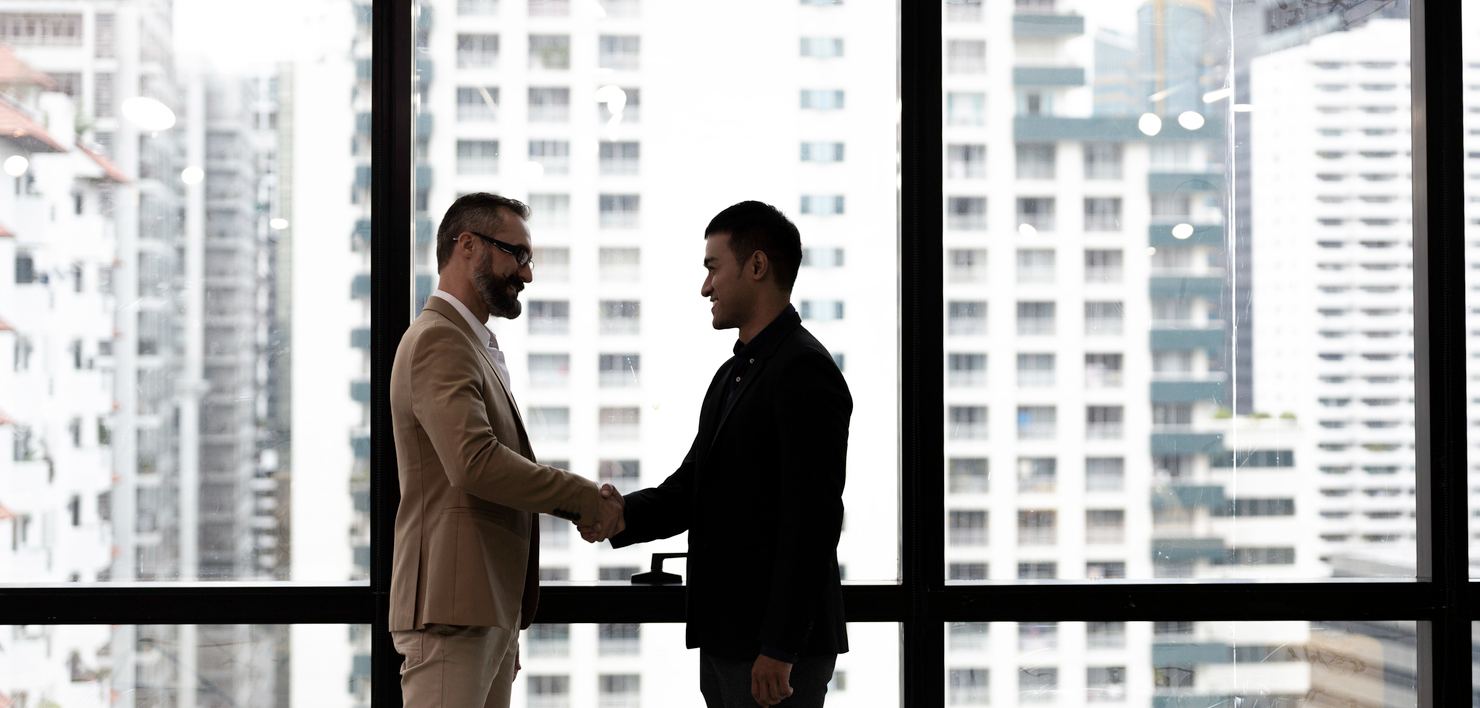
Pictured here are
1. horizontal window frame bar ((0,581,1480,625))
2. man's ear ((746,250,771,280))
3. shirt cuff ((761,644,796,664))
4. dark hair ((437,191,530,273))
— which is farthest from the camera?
horizontal window frame bar ((0,581,1480,625))

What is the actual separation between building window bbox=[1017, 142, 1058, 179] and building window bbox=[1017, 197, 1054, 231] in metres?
0.06

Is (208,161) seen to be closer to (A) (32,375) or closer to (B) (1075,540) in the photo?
(A) (32,375)

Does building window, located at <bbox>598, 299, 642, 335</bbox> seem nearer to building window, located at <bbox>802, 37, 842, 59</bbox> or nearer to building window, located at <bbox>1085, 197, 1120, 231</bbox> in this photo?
building window, located at <bbox>802, 37, 842, 59</bbox>

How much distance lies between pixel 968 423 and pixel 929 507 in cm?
24

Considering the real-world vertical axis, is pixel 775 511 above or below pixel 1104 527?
above

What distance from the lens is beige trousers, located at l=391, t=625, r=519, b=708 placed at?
7.18 ft

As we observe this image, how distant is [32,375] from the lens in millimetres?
2803

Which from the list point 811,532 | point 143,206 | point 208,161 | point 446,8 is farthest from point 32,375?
point 811,532

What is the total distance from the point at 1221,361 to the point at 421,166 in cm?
208

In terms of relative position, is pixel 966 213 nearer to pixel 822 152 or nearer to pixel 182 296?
pixel 822 152

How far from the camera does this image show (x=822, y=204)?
2.90m

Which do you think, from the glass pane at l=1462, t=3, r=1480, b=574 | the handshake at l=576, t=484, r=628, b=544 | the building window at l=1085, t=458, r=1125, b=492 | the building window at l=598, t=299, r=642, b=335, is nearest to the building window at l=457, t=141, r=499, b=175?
the building window at l=598, t=299, r=642, b=335

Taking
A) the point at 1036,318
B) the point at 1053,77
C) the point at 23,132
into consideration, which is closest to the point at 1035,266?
the point at 1036,318

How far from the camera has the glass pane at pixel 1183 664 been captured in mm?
2934
